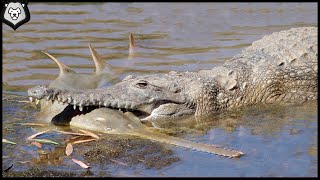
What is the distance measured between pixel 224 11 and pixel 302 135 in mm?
7048

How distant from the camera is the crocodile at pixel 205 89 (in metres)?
6.48

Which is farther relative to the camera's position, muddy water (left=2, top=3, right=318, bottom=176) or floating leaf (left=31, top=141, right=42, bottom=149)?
floating leaf (left=31, top=141, right=42, bottom=149)

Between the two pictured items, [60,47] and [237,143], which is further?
[60,47]

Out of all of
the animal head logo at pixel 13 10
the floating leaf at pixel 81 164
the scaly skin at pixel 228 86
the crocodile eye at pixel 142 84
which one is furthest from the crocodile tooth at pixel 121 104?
the animal head logo at pixel 13 10

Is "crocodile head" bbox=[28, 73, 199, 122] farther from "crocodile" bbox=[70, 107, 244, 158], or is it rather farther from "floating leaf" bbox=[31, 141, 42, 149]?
"floating leaf" bbox=[31, 141, 42, 149]

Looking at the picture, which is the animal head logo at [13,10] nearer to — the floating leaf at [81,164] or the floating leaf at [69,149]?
the floating leaf at [69,149]

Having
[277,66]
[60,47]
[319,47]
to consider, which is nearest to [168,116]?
[277,66]

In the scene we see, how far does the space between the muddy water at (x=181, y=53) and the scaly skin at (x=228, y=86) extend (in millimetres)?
375

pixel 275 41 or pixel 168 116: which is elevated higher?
pixel 275 41

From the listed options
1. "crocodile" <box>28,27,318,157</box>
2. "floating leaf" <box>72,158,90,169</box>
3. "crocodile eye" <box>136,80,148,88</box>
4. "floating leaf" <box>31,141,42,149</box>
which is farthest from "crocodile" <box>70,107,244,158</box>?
"floating leaf" <box>72,158,90,169</box>

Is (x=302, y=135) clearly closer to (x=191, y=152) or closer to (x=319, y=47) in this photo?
(x=191, y=152)

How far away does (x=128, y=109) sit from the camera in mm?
6781

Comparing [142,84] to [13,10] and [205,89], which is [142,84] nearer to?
[205,89]

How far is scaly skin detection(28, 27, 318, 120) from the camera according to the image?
22.2 feet
